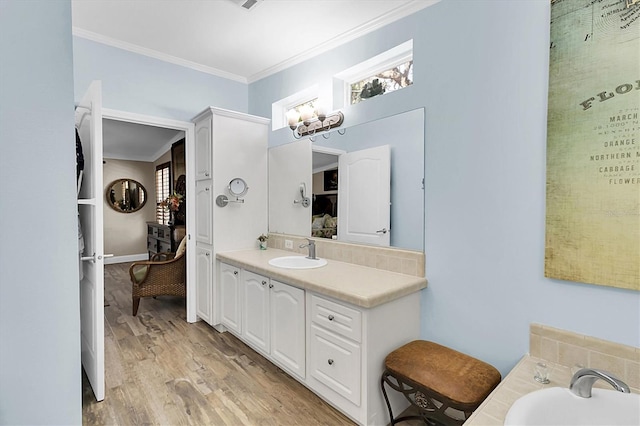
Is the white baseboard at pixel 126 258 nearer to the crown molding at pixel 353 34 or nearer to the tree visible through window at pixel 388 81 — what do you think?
the crown molding at pixel 353 34

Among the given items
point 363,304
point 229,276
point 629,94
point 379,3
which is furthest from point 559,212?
point 229,276

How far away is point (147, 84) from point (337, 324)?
2.80 meters

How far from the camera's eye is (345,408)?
184cm

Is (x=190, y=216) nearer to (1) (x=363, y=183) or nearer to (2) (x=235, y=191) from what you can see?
(2) (x=235, y=191)

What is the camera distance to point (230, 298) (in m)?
2.93

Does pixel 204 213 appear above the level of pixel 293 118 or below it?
below

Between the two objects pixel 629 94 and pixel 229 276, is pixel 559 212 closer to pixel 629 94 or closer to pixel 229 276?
pixel 629 94

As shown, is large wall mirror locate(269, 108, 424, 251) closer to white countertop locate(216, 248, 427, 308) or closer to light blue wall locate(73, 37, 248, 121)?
white countertop locate(216, 248, 427, 308)

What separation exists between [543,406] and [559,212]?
2.72ft

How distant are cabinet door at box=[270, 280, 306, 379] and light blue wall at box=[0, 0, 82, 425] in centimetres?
128

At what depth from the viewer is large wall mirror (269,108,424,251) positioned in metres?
2.09

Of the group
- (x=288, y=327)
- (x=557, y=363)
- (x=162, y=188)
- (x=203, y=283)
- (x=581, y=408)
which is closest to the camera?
(x=581, y=408)

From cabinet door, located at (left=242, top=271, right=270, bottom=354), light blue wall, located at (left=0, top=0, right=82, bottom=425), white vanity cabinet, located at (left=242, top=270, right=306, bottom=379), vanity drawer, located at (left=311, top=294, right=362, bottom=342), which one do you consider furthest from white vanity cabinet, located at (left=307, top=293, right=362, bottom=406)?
light blue wall, located at (left=0, top=0, right=82, bottom=425)

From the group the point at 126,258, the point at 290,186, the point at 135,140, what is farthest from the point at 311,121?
the point at 126,258
